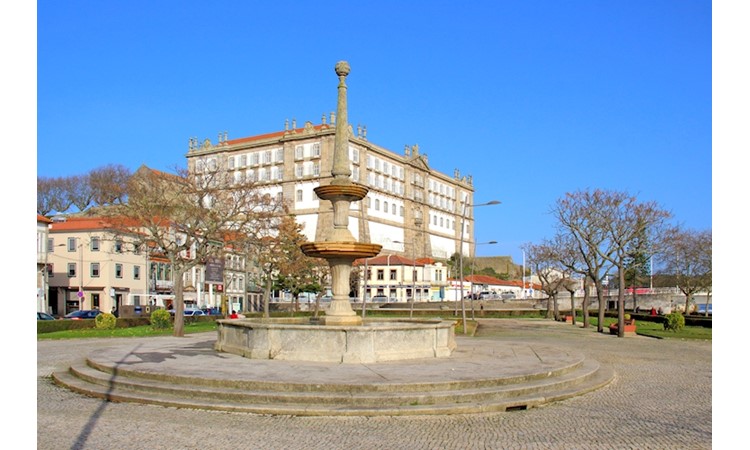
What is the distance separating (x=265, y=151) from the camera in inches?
4454

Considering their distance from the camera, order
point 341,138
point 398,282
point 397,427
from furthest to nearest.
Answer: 1. point 398,282
2. point 341,138
3. point 397,427

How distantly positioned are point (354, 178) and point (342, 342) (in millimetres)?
93260

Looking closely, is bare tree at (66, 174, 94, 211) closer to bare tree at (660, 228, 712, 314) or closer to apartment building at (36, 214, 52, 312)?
apartment building at (36, 214, 52, 312)

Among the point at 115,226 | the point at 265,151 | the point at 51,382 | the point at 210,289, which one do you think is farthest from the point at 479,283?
the point at 51,382

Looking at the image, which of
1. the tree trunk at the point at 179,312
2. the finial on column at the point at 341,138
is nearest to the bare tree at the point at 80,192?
the tree trunk at the point at 179,312

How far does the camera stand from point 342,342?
14781 mm

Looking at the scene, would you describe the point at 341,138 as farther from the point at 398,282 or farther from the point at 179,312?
the point at 398,282

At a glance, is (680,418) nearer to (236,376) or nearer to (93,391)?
(236,376)

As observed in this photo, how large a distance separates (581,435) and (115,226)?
32605mm

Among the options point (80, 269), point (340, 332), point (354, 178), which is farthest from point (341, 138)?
point (354, 178)

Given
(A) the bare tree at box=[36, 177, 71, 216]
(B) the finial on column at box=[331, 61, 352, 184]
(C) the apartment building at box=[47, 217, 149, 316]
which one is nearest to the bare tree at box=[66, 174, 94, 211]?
(A) the bare tree at box=[36, 177, 71, 216]

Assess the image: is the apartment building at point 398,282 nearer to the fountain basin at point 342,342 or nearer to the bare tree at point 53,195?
the bare tree at point 53,195

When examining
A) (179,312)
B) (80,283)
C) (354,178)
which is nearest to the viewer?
(179,312)

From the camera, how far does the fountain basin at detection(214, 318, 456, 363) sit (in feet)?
48.5
